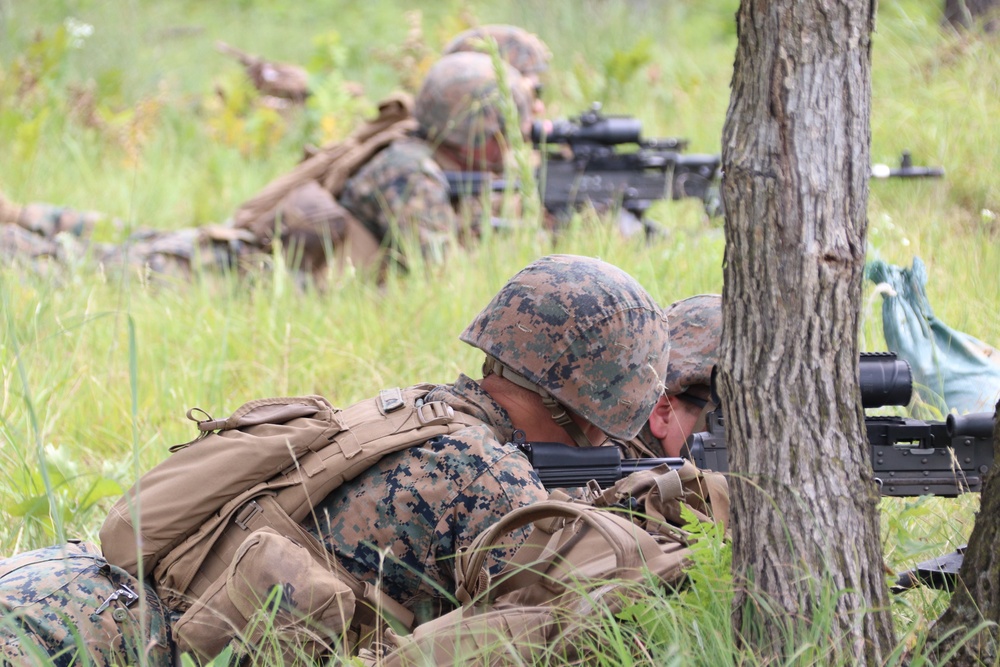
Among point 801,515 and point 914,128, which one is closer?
point 801,515

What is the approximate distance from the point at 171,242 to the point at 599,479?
4.56 m

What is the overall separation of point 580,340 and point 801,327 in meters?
0.86

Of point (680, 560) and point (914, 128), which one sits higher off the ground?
point (914, 128)

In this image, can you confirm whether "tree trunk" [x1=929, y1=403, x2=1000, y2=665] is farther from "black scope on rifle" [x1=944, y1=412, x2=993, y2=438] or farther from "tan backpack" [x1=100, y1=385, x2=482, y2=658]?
"tan backpack" [x1=100, y1=385, x2=482, y2=658]

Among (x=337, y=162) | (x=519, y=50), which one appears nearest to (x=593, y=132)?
(x=519, y=50)

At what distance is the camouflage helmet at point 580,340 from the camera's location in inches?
107

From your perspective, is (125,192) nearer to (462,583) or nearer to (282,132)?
(282,132)

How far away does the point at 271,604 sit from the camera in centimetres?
230

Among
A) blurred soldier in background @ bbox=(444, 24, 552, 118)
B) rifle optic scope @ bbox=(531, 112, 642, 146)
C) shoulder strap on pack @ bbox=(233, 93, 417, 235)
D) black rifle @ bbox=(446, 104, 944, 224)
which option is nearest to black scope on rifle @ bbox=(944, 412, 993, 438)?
black rifle @ bbox=(446, 104, 944, 224)

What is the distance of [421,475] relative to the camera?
2.47 m

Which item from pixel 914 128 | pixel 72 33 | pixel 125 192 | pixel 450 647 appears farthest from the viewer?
pixel 72 33

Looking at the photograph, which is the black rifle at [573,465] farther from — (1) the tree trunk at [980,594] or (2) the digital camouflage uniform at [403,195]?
(2) the digital camouflage uniform at [403,195]

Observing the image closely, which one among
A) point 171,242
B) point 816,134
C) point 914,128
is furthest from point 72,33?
point 816,134

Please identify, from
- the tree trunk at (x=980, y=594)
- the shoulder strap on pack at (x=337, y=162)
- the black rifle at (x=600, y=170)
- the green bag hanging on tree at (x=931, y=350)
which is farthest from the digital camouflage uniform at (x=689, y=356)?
the shoulder strap on pack at (x=337, y=162)
